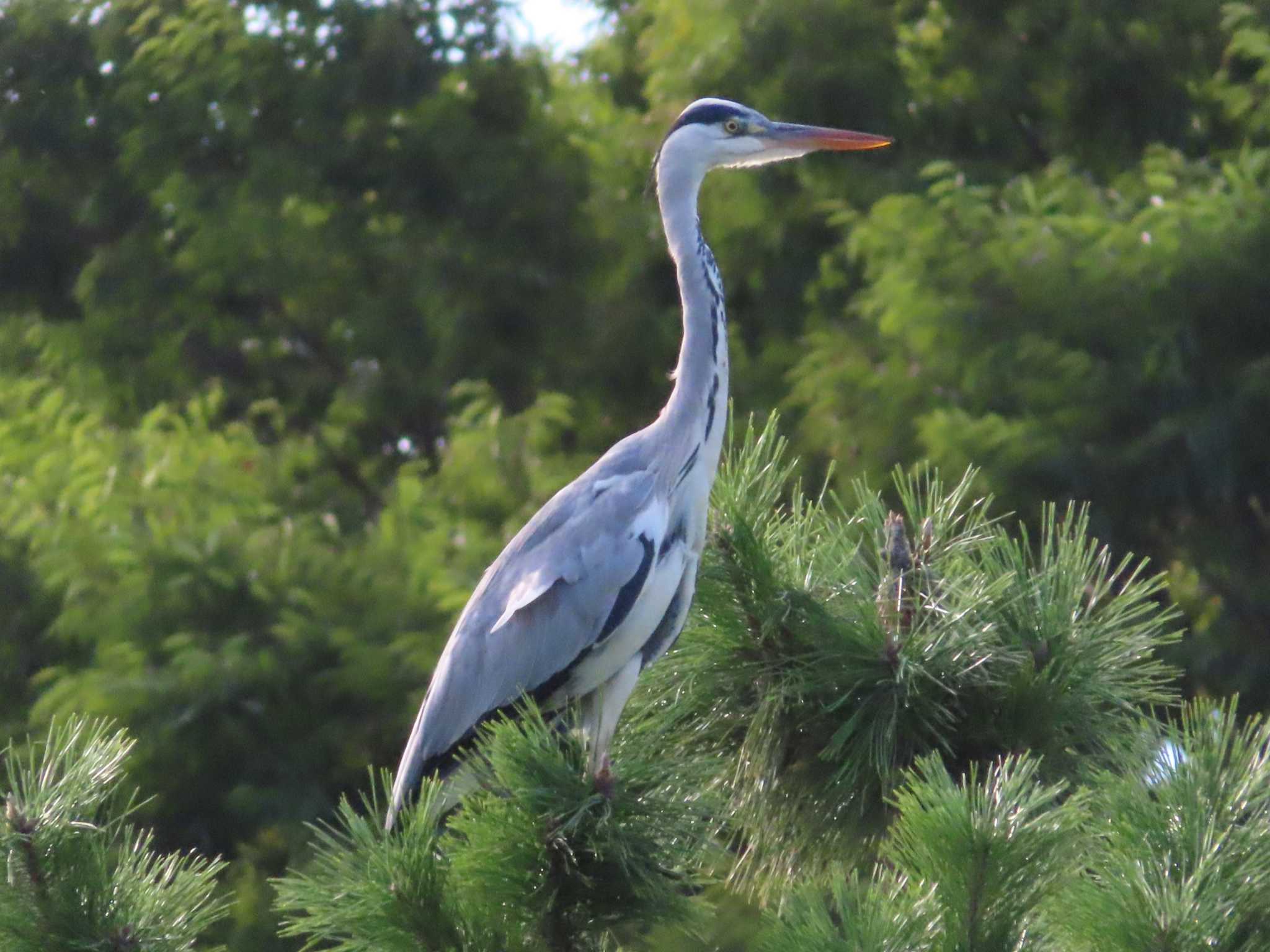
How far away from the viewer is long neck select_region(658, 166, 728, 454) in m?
3.60

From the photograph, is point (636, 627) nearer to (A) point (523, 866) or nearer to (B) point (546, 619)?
(B) point (546, 619)

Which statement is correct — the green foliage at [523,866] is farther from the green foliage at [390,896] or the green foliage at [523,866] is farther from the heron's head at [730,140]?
the heron's head at [730,140]

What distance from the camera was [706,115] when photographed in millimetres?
4043

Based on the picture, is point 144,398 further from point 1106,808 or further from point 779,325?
point 1106,808

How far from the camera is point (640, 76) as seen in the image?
9211mm

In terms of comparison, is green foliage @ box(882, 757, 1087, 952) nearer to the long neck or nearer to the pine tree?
the pine tree

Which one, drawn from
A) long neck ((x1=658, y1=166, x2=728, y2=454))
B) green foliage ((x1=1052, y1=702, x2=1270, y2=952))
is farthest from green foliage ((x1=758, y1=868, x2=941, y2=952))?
long neck ((x1=658, y1=166, x2=728, y2=454))

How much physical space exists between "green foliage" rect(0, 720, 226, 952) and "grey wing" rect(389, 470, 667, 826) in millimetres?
885

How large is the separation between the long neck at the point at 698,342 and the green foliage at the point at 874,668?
1.96 ft

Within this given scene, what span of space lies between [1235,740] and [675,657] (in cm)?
96

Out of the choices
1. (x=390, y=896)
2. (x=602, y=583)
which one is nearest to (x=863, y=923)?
(x=390, y=896)

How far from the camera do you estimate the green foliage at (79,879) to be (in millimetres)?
2320

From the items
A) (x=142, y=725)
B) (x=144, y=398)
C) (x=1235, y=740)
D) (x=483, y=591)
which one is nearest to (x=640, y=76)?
(x=144, y=398)

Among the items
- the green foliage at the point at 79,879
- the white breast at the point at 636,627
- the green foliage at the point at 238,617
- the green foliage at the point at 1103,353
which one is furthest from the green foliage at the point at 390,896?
the green foliage at the point at 1103,353
